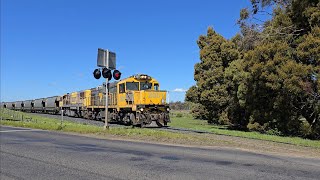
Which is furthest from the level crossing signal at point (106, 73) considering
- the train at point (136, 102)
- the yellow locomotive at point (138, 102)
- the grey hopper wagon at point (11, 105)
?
the grey hopper wagon at point (11, 105)

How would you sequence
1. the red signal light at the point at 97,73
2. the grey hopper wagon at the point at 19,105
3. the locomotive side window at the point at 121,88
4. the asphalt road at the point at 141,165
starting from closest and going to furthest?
the asphalt road at the point at 141,165 < the red signal light at the point at 97,73 < the locomotive side window at the point at 121,88 < the grey hopper wagon at the point at 19,105

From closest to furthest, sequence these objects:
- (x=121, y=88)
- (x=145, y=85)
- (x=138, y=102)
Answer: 1. (x=138, y=102)
2. (x=145, y=85)
3. (x=121, y=88)

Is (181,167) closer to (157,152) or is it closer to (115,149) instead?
(157,152)

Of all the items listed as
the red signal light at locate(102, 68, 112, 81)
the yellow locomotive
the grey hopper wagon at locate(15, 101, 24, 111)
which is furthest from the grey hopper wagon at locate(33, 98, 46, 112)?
the red signal light at locate(102, 68, 112, 81)

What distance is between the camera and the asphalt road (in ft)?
27.0

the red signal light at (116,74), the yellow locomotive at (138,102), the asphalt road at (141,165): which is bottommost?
the asphalt road at (141,165)

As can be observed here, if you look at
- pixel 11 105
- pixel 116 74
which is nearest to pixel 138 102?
pixel 116 74

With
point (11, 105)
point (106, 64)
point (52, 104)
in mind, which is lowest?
point (52, 104)

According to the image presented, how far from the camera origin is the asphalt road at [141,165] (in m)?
8.23

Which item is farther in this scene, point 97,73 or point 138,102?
point 138,102

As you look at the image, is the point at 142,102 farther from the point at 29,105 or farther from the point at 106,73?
the point at 29,105

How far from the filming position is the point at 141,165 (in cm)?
947

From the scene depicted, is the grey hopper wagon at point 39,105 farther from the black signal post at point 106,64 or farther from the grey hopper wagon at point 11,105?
the black signal post at point 106,64

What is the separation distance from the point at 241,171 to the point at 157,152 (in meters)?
3.96
